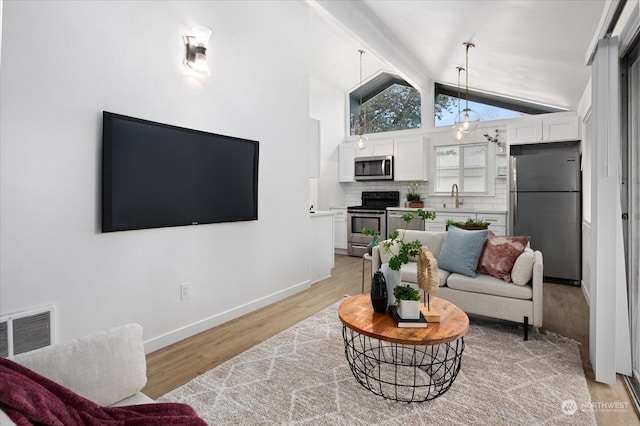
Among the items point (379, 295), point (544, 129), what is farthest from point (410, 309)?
point (544, 129)

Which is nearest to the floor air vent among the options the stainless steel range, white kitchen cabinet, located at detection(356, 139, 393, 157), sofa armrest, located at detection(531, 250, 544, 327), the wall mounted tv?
the wall mounted tv

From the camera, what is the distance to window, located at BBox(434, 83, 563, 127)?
18.8 ft

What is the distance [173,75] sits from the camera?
2.81 m

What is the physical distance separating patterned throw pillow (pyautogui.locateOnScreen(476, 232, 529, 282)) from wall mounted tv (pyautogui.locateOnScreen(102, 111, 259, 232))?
222 cm

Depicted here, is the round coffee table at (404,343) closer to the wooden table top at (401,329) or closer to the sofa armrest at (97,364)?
the wooden table top at (401,329)

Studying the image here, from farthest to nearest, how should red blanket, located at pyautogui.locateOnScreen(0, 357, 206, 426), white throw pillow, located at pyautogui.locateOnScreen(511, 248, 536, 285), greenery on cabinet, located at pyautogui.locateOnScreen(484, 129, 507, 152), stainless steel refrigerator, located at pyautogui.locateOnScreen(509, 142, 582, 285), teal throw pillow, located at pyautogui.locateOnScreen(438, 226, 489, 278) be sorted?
greenery on cabinet, located at pyautogui.locateOnScreen(484, 129, 507, 152) < stainless steel refrigerator, located at pyautogui.locateOnScreen(509, 142, 582, 285) < teal throw pillow, located at pyautogui.locateOnScreen(438, 226, 489, 278) < white throw pillow, located at pyautogui.locateOnScreen(511, 248, 536, 285) < red blanket, located at pyautogui.locateOnScreen(0, 357, 206, 426)

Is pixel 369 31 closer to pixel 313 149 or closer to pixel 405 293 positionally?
pixel 313 149

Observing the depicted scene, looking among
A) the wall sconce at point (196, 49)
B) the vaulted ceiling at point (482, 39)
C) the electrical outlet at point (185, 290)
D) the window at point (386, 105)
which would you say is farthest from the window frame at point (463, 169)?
the electrical outlet at point (185, 290)

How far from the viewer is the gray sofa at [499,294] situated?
2918 mm

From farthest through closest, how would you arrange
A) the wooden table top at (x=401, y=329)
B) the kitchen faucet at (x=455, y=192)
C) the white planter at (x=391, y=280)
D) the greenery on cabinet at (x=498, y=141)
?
the kitchen faucet at (x=455, y=192) → the greenery on cabinet at (x=498, y=141) → the white planter at (x=391, y=280) → the wooden table top at (x=401, y=329)

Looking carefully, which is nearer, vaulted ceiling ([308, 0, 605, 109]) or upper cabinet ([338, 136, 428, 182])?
vaulted ceiling ([308, 0, 605, 109])

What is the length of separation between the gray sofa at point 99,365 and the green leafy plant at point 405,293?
134 cm

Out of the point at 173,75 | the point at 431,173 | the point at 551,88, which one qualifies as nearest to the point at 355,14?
the point at 173,75

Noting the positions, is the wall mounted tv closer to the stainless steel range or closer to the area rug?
the area rug
